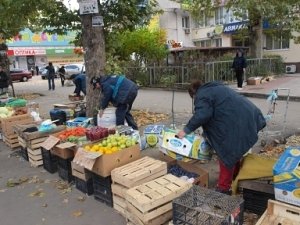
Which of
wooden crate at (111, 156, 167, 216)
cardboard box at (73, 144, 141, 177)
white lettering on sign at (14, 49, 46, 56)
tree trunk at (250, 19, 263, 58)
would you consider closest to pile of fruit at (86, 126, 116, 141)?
cardboard box at (73, 144, 141, 177)

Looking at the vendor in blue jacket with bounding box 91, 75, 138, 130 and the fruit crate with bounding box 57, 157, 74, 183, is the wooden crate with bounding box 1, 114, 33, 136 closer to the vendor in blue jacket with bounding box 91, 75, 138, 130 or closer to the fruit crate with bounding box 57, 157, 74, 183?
the vendor in blue jacket with bounding box 91, 75, 138, 130

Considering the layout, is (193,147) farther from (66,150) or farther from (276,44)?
(276,44)

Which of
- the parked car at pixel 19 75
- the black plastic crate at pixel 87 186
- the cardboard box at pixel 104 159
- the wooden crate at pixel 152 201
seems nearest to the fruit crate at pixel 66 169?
the black plastic crate at pixel 87 186

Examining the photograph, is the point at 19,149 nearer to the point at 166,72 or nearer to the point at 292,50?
the point at 166,72

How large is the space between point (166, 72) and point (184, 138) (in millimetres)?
13594

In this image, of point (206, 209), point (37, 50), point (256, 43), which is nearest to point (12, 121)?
point (206, 209)

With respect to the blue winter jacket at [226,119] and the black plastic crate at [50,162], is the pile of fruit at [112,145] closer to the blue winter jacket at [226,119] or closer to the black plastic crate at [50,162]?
the blue winter jacket at [226,119]

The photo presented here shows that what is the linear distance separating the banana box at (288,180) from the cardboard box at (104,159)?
82.0 inches

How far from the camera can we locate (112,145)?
4.93m

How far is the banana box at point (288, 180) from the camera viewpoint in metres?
3.44

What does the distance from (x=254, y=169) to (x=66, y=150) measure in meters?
2.97

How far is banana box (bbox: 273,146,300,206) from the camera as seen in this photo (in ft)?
11.3

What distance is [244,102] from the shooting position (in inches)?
166

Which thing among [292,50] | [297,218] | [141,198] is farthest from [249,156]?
[292,50]
